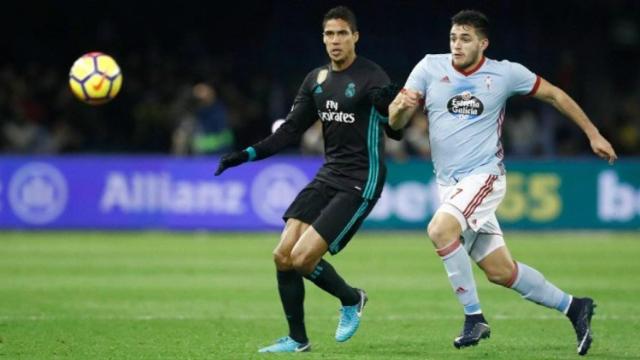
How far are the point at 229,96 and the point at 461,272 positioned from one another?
17425 millimetres

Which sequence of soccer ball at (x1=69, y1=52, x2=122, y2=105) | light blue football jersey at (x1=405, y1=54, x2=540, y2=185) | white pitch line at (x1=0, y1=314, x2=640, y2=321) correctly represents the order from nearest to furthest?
light blue football jersey at (x1=405, y1=54, x2=540, y2=185)
white pitch line at (x1=0, y1=314, x2=640, y2=321)
soccer ball at (x1=69, y1=52, x2=122, y2=105)

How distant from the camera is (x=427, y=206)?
21516 millimetres

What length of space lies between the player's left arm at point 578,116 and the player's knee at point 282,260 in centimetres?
215

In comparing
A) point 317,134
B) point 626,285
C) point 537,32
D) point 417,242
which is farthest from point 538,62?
point 626,285

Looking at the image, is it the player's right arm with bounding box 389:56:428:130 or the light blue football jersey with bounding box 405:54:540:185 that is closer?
the player's right arm with bounding box 389:56:428:130

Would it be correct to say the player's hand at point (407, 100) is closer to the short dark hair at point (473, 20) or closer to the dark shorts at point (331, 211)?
the short dark hair at point (473, 20)

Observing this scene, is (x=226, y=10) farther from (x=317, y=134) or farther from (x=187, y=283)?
(x=187, y=283)

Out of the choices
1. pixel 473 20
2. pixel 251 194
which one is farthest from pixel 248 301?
pixel 251 194

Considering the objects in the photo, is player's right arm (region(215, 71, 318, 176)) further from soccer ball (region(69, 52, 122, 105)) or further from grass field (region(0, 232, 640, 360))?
soccer ball (region(69, 52, 122, 105))

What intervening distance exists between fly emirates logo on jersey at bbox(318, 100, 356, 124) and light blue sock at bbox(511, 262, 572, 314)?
5.24 ft

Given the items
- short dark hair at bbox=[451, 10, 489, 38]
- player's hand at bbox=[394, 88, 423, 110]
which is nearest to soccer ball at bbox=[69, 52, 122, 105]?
player's hand at bbox=[394, 88, 423, 110]

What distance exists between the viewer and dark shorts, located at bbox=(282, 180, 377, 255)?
9.26 metres

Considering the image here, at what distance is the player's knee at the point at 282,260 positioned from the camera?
30.5 feet

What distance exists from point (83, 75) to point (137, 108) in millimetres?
12975
